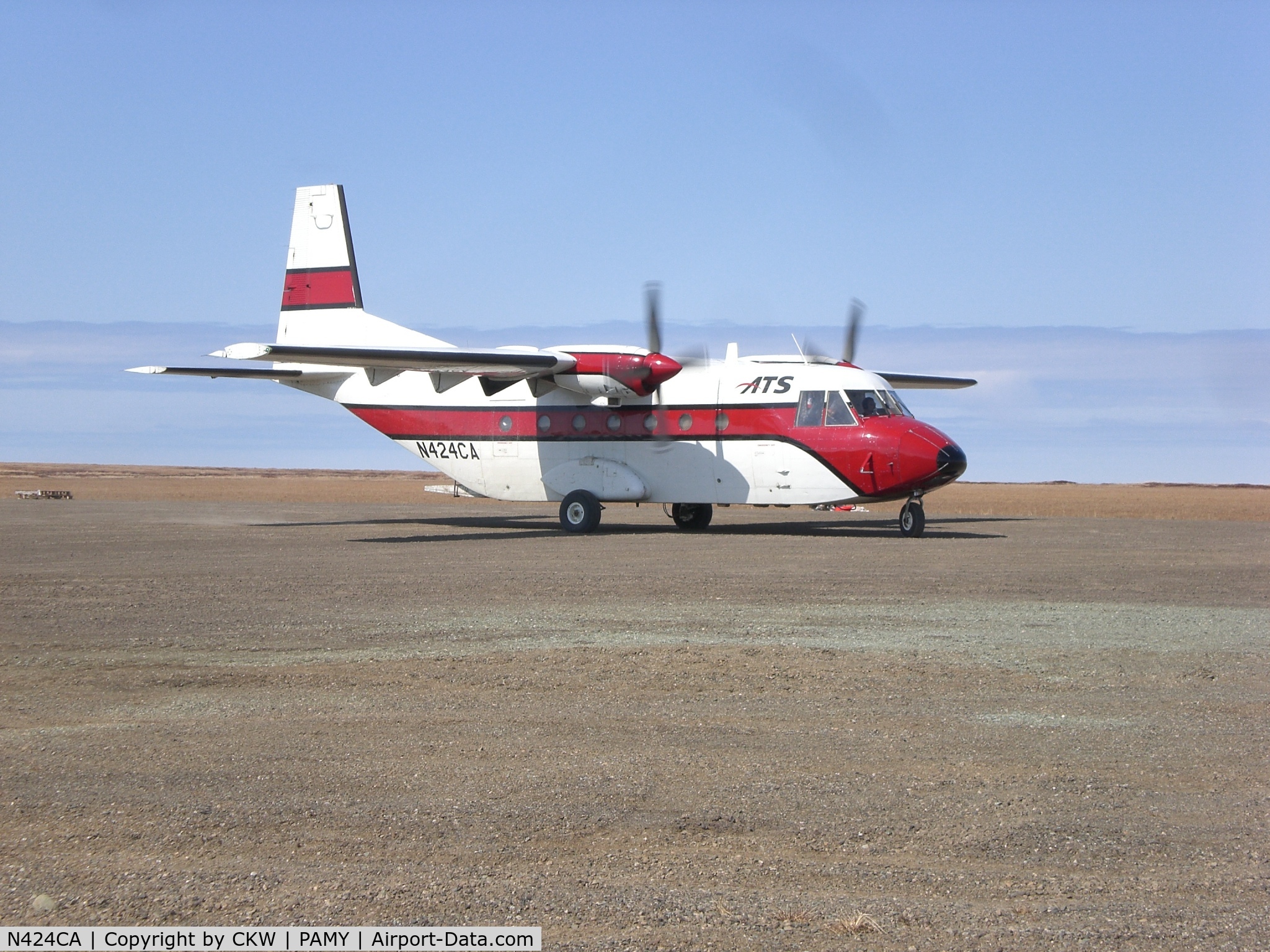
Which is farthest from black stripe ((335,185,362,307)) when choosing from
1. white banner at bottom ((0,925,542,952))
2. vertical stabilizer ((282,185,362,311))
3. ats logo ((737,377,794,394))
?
white banner at bottom ((0,925,542,952))

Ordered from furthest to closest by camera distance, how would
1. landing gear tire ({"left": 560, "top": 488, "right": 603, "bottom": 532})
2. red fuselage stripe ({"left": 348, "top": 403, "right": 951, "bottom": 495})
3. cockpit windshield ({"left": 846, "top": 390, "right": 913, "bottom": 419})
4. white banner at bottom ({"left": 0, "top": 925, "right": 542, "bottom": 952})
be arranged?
landing gear tire ({"left": 560, "top": 488, "right": 603, "bottom": 532}) → cockpit windshield ({"left": 846, "top": 390, "right": 913, "bottom": 419}) → red fuselage stripe ({"left": 348, "top": 403, "right": 951, "bottom": 495}) → white banner at bottom ({"left": 0, "top": 925, "right": 542, "bottom": 952})

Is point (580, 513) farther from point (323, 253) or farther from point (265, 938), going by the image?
point (265, 938)

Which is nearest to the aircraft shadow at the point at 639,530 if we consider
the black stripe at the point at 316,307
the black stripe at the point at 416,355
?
the black stripe at the point at 416,355

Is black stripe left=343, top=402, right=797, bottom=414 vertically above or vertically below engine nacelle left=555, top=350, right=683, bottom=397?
below

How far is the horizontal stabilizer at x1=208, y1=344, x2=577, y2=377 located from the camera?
2211 cm

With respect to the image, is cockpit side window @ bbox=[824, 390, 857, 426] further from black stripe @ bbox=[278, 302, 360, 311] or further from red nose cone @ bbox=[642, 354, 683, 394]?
black stripe @ bbox=[278, 302, 360, 311]

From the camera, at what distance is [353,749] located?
686cm

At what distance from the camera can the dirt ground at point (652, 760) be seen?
179 inches

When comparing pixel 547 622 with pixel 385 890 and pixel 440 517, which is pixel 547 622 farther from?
pixel 440 517

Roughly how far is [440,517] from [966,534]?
1559 centimetres

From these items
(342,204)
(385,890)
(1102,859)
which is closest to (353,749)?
(385,890)

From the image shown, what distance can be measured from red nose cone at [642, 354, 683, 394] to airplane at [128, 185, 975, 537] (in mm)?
34

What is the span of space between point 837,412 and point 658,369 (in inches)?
161

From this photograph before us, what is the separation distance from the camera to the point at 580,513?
2752cm
